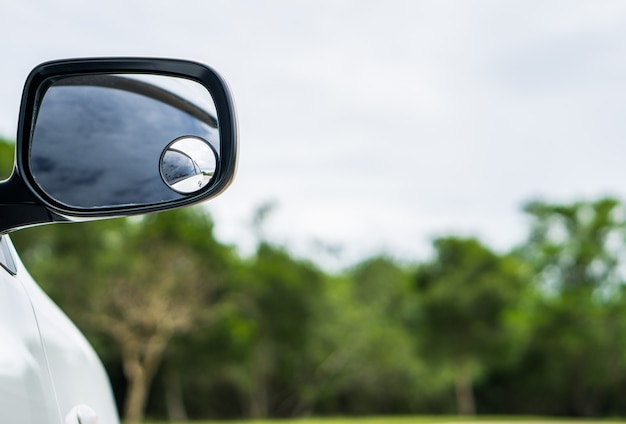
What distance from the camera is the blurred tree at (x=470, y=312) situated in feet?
97.8

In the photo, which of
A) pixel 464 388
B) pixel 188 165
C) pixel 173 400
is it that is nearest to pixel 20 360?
pixel 188 165

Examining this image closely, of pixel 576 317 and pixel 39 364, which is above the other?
pixel 39 364

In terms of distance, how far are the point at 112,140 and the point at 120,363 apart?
31909mm

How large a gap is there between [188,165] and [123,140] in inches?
4.5

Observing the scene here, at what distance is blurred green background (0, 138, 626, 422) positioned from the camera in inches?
1057

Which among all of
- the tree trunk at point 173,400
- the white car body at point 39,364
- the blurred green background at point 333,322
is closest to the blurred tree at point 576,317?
the blurred green background at point 333,322

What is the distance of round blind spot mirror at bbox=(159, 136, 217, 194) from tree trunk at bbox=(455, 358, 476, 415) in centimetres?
2987

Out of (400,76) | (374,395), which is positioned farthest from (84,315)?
(400,76)

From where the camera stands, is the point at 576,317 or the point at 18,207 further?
the point at 576,317

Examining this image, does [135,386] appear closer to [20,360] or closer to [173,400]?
[173,400]

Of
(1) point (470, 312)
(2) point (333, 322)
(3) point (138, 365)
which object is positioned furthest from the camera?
(2) point (333, 322)

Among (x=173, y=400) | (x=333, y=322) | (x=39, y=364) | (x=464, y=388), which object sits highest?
(x=39, y=364)

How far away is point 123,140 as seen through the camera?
108 centimetres

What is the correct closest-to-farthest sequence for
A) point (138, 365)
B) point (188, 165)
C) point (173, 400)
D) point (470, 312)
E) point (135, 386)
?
1. point (188, 165)
2. point (138, 365)
3. point (135, 386)
4. point (470, 312)
5. point (173, 400)
